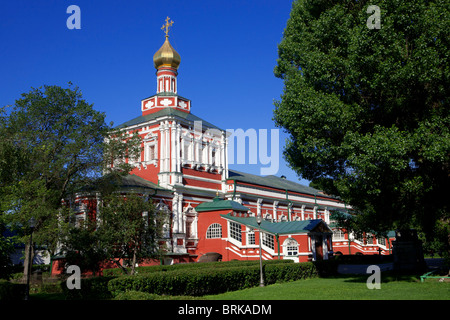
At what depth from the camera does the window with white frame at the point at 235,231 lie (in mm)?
29964

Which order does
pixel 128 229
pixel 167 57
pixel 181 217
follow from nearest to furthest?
pixel 128 229, pixel 181 217, pixel 167 57

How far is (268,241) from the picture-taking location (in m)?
28.5

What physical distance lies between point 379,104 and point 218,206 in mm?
18666

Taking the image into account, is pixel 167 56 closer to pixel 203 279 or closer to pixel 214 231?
pixel 214 231

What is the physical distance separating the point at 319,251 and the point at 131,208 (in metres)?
15.9

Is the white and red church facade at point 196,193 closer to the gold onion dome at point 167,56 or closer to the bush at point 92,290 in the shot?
the gold onion dome at point 167,56

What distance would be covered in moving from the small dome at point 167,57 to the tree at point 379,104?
64.9 feet

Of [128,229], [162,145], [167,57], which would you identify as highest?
[167,57]

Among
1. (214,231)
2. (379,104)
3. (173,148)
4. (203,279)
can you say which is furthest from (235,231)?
(379,104)

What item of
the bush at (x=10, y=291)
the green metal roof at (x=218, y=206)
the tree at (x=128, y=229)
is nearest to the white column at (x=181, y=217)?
the green metal roof at (x=218, y=206)

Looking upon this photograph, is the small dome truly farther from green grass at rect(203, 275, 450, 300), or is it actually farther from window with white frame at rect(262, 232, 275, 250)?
green grass at rect(203, 275, 450, 300)

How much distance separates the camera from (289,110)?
16562 millimetres

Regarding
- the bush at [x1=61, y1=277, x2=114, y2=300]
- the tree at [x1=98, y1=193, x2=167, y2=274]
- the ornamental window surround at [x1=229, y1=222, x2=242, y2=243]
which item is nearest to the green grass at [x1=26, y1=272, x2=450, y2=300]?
the bush at [x1=61, y1=277, x2=114, y2=300]
